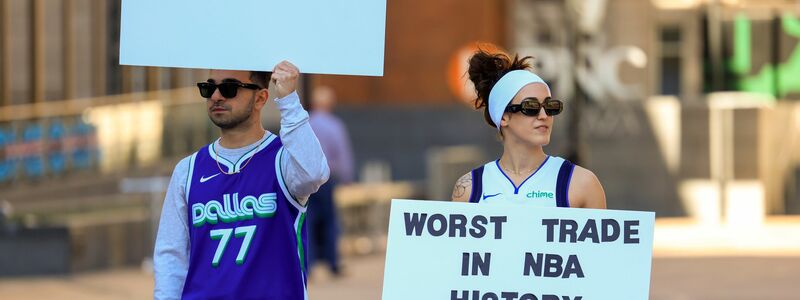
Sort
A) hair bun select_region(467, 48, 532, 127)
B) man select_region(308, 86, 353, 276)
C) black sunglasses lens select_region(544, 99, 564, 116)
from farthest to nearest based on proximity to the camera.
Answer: man select_region(308, 86, 353, 276), hair bun select_region(467, 48, 532, 127), black sunglasses lens select_region(544, 99, 564, 116)

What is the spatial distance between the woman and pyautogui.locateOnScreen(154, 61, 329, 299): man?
577mm

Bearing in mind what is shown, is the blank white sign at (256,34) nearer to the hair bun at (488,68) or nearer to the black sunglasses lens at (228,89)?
the black sunglasses lens at (228,89)

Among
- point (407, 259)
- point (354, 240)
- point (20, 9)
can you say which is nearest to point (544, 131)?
point (407, 259)

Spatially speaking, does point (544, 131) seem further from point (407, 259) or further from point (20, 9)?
point (20, 9)

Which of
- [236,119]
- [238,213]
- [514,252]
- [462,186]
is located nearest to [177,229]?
[238,213]

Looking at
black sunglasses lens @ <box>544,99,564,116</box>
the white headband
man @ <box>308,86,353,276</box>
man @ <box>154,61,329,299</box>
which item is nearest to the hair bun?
the white headband

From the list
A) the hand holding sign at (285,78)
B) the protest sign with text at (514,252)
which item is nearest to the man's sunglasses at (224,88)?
the hand holding sign at (285,78)

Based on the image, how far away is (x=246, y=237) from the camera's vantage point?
18.5 feet

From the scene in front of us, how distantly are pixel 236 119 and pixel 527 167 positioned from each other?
98 cm

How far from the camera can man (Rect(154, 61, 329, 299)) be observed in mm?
5645

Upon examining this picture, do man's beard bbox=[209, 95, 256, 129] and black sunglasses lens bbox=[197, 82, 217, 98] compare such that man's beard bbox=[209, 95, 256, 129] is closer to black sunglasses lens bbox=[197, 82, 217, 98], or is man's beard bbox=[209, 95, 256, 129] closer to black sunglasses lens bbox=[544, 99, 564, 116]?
black sunglasses lens bbox=[197, 82, 217, 98]

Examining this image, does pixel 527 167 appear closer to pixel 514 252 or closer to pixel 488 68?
pixel 514 252

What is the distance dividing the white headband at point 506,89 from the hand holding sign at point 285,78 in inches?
28.0

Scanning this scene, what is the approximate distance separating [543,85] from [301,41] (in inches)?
32.2
